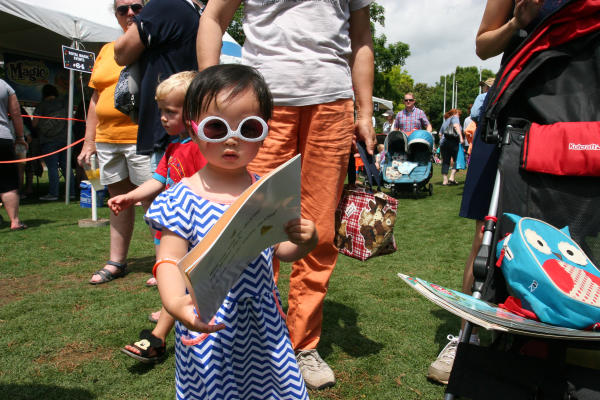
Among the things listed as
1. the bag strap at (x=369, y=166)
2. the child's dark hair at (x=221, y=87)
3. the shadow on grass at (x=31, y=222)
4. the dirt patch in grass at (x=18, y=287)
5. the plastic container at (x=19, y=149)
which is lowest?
the shadow on grass at (x=31, y=222)

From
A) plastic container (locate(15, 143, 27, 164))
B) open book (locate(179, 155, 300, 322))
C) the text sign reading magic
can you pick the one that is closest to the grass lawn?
open book (locate(179, 155, 300, 322))

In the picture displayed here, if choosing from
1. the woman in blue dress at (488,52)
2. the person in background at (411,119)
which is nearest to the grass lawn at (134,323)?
the woman in blue dress at (488,52)

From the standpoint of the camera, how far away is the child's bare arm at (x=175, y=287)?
0.99 metres

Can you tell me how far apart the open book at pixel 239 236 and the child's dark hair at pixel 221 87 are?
0.95 ft

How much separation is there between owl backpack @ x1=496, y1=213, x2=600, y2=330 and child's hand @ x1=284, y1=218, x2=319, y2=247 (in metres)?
0.70

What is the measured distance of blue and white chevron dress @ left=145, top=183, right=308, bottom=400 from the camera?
4.02 ft

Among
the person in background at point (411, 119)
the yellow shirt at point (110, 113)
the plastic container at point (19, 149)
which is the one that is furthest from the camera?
the person in background at point (411, 119)

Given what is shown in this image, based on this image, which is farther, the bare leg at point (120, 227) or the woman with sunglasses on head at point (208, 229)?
the bare leg at point (120, 227)

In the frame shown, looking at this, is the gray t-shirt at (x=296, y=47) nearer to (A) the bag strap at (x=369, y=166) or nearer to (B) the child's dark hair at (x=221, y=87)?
(A) the bag strap at (x=369, y=166)

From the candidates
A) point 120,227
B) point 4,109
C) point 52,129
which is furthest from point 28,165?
point 120,227

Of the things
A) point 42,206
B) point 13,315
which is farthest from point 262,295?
point 42,206

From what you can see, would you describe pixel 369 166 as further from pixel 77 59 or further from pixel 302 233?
pixel 77 59

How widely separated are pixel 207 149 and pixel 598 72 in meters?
1.55

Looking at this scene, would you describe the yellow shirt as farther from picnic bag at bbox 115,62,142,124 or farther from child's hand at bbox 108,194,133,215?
child's hand at bbox 108,194,133,215
